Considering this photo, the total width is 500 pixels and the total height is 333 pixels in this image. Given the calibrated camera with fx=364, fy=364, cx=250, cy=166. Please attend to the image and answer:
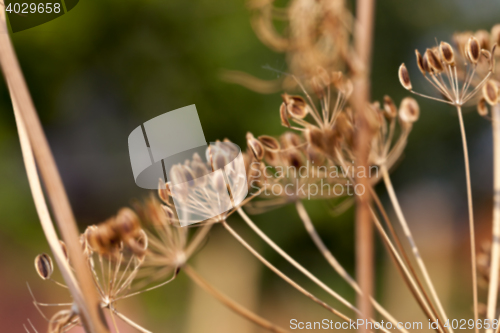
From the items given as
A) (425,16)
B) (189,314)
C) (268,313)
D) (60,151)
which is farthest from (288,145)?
(425,16)

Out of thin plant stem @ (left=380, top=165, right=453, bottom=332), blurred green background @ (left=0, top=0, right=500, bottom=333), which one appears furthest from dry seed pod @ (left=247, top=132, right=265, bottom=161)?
blurred green background @ (left=0, top=0, right=500, bottom=333)

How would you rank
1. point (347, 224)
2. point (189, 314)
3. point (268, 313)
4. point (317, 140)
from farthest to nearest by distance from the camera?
point (347, 224) < point (268, 313) < point (189, 314) < point (317, 140)

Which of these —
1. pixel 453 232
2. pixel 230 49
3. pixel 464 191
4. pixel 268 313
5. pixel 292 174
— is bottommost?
pixel 268 313

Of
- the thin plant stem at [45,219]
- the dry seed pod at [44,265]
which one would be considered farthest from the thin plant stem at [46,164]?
the dry seed pod at [44,265]

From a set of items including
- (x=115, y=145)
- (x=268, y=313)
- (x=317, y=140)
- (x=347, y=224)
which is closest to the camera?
(x=317, y=140)

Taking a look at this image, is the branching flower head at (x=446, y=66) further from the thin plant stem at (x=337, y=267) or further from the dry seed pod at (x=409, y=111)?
the thin plant stem at (x=337, y=267)

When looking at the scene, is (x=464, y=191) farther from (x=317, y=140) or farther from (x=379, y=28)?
(x=317, y=140)

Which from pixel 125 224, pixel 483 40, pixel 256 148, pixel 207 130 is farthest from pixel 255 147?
pixel 207 130
